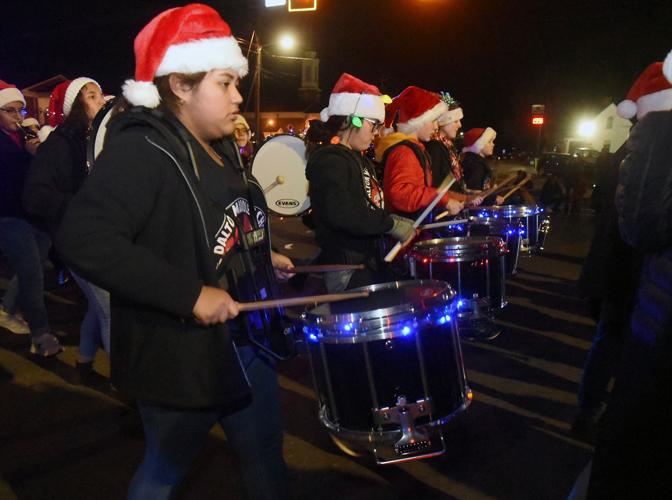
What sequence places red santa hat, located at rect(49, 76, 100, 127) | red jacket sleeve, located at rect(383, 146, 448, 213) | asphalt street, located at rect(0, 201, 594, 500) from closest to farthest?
asphalt street, located at rect(0, 201, 594, 500)
red santa hat, located at rect(49, 76, 100, 127)
red jacket sleeve, located at rect(383, 146, 448, 213)

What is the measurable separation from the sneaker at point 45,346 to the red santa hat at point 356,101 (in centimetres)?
301

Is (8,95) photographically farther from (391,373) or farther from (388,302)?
(391,373)

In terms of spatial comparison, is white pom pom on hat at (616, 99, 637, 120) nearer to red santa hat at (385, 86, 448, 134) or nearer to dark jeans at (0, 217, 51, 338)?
red santa hat at (385, 86, 448, 134)

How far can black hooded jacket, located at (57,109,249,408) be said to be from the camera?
64.1 inches

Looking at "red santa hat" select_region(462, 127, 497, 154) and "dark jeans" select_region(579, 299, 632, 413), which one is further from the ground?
"red santa hat" select_region(462, 127, 497, 154)

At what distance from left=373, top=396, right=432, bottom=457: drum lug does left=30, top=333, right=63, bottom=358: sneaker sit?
352cm

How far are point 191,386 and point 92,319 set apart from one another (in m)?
2.55

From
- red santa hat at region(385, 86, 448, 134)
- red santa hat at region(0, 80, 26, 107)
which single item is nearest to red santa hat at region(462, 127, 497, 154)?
red santa hat at region(385, 86, 448, 134)

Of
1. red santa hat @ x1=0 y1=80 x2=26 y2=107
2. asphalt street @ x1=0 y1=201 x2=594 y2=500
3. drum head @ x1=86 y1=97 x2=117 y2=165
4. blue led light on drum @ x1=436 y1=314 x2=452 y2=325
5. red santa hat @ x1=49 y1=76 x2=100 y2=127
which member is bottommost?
asphalt street @ x1=0 y1=201 x2=594 y2=500

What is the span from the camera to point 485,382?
4.41m

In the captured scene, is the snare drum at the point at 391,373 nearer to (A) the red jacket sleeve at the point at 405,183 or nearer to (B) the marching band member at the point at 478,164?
(A) the red jacket sleeve at the point at 405,183

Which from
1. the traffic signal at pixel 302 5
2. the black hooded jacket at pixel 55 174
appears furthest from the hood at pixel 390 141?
the traffic signal at pixel 302 5

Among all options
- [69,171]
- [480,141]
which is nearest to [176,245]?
[69,171]

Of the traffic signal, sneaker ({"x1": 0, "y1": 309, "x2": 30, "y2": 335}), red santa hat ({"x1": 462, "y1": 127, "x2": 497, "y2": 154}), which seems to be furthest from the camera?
the traffic signal
